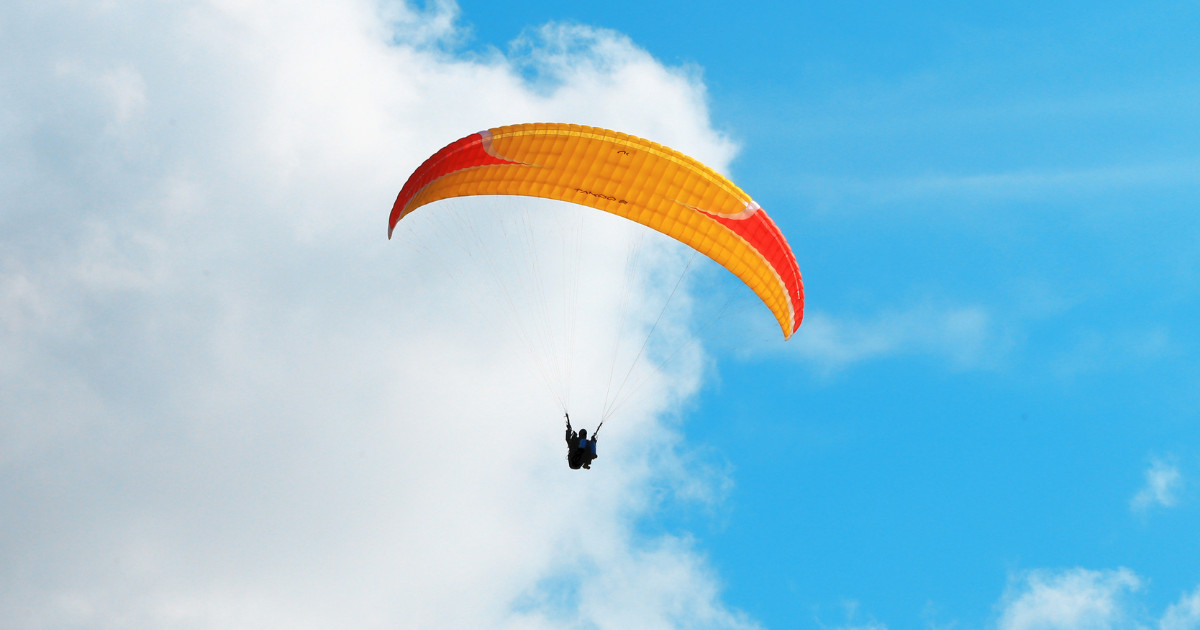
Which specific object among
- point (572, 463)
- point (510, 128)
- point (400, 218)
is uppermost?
point (510, 128)

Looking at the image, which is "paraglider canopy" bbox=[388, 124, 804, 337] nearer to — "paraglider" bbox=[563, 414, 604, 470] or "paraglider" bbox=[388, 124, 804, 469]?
"paraglider" bbox=[388, 124, 804, 469]

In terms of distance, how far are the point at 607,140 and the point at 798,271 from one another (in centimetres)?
578

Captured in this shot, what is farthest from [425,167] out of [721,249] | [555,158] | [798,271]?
[798,271]

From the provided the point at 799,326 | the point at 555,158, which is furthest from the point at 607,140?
the point at 799,326

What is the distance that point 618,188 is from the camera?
27.1m

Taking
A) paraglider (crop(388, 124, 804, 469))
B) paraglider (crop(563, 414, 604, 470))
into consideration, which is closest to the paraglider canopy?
paraglider (crop(388, 124, 804, 469))

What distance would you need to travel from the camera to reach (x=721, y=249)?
27625 mm

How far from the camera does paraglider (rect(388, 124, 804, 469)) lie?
26.2 metres

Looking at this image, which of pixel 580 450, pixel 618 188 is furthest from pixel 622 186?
pixel 580 450

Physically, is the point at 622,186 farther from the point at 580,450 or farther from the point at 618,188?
the point at 580,450

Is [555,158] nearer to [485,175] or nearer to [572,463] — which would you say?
[485,175]

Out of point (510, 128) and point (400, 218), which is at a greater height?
point (510, 128)

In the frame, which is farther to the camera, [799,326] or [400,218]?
[799,326]

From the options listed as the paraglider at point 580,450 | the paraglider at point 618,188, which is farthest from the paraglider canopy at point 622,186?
the paraglider at point 580,450
